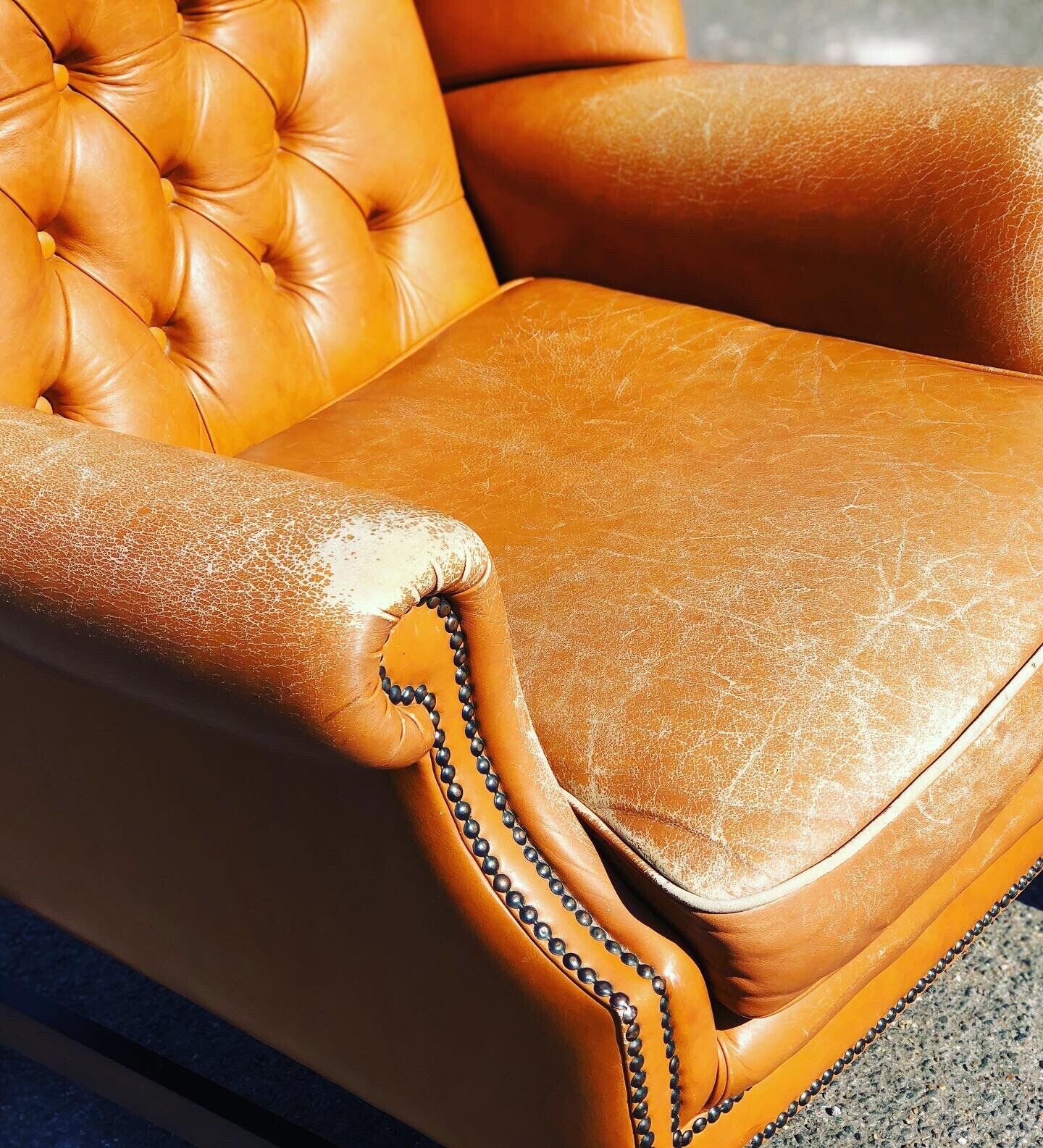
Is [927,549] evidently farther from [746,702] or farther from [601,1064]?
[601,1064]

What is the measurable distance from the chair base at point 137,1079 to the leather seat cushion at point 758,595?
17.3 inches

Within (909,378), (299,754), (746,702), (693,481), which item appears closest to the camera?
(299,754)

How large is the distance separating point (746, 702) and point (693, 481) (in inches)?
10.6

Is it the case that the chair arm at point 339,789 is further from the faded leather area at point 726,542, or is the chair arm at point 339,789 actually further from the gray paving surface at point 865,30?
the gray paving surface at point 865,30

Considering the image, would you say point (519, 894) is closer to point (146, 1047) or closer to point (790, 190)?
point (146, 1047)

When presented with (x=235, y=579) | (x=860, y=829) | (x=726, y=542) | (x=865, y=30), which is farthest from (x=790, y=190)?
(x=865, y=30)

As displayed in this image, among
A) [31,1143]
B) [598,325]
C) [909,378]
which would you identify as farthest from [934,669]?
[31,1143]

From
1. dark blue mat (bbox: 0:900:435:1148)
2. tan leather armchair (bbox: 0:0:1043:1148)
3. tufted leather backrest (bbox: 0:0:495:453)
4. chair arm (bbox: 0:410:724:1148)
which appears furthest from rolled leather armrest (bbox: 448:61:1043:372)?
dark blue mat (bbox: 0:900:435:1148)

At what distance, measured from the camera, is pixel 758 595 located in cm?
86

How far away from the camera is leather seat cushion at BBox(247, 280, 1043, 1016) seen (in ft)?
2.43

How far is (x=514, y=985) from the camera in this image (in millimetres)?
720

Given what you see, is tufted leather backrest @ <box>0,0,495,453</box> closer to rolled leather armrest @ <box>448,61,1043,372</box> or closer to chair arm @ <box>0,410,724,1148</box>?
rolled leather armrest @ <box>448,61,1043,372</box>

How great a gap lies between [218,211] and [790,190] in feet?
1.75

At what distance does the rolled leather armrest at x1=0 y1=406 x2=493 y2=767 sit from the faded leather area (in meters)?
0.17
